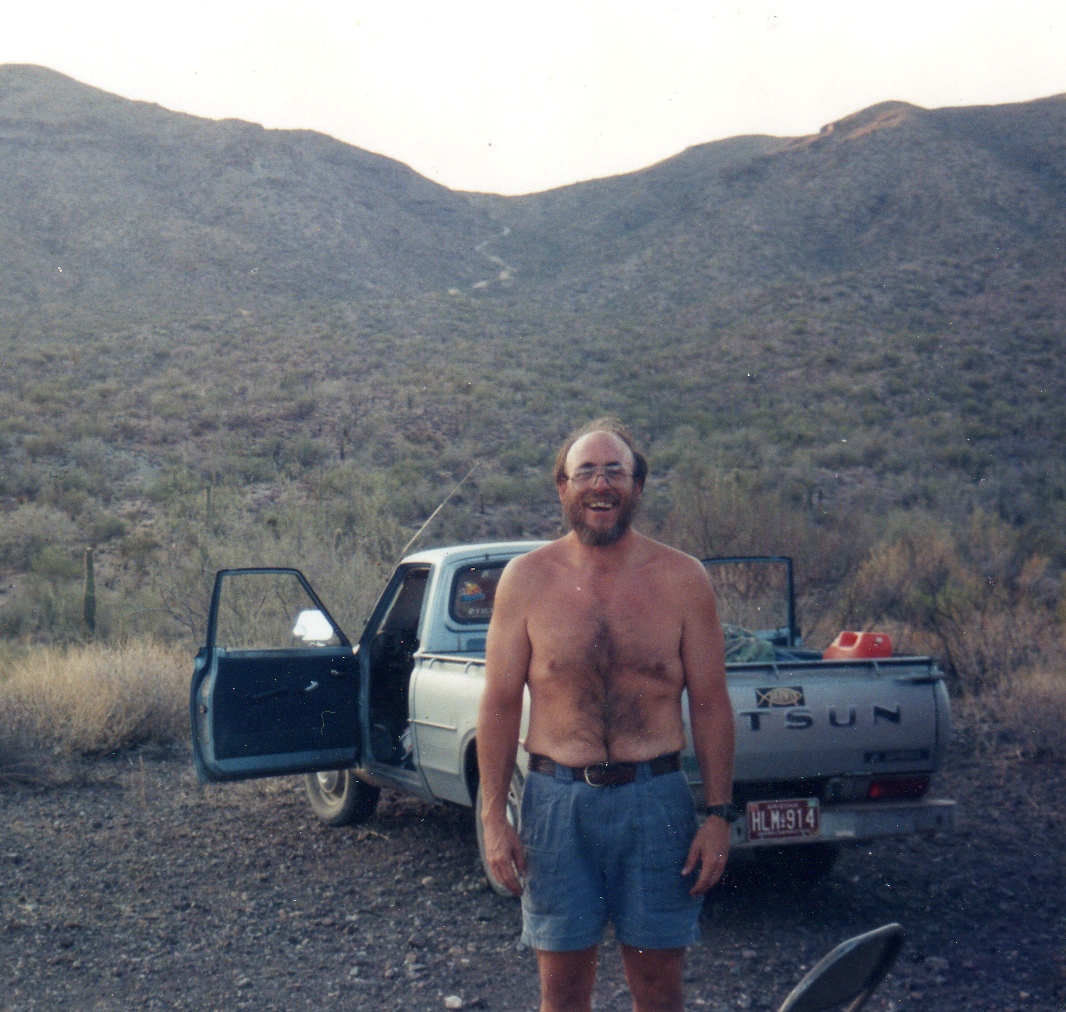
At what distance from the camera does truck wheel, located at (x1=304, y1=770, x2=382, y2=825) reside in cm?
673

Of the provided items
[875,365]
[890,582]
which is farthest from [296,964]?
[875,365]

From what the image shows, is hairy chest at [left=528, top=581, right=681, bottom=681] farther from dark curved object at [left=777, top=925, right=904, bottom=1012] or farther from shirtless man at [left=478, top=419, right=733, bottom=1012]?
dark curved object at [left=777, top=925, right=904, bottom=1012]

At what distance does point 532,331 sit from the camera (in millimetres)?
37312

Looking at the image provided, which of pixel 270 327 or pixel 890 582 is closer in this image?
pixel 890 582

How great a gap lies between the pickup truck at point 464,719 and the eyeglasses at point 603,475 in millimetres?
2015

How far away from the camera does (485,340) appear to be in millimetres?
35219

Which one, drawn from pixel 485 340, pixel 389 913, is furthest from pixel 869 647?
pixel 485 340

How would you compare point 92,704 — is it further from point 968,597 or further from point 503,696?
point 968,597

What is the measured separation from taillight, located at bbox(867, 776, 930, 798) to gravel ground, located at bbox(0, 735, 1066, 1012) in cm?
57

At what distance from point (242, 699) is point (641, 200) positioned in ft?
176

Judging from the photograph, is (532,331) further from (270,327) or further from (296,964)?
(296,964)

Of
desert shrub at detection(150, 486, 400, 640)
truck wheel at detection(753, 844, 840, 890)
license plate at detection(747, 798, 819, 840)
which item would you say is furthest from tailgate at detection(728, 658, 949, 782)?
desert shrub at detection(150, 486, 400, 640)

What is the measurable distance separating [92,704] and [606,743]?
691 cm

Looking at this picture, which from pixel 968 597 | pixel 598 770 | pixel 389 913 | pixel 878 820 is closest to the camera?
pixel 598 770
